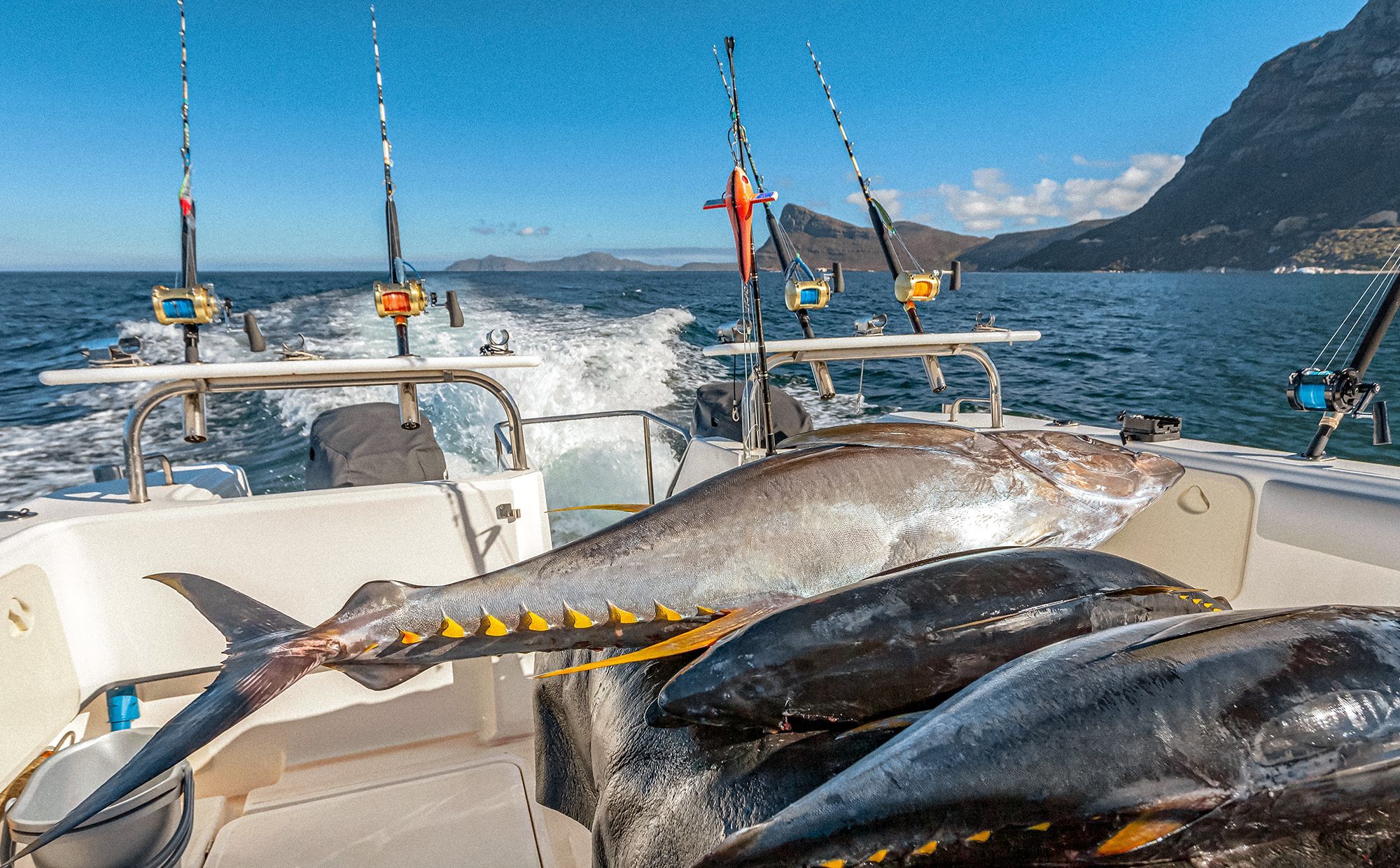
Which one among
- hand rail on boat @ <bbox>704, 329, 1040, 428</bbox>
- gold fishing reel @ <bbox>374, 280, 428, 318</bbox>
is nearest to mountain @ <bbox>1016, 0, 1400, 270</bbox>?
hand rail on boat @ <bbox>704, 329, 1040, 428</bbox>

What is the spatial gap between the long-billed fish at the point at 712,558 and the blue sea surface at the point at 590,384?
175 cm

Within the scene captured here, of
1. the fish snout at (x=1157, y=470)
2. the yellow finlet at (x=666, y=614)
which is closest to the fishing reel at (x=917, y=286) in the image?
the fish snout at (x=1157, y=470)

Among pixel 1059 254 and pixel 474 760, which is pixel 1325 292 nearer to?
pixel 474 760

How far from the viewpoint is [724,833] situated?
0.90m

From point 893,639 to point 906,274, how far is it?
10.2 ft

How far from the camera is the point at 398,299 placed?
2.88 m

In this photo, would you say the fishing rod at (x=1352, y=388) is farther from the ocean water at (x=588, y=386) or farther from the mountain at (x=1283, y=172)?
the mountain at (x=1283, y=172)

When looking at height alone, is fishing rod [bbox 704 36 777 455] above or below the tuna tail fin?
above

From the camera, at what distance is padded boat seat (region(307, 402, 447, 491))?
159 inches

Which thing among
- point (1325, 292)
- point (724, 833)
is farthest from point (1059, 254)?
point (724, 833)

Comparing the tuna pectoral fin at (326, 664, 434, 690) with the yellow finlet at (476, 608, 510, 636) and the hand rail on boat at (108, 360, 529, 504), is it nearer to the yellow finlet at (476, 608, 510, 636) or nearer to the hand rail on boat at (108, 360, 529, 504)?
the yellow finlet at (476, 608, 510, 636)

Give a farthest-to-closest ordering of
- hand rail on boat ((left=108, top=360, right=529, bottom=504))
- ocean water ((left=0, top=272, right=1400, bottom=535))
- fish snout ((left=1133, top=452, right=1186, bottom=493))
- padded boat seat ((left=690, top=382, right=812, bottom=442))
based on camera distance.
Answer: ocean water ((left=0, top=272, right=1400, bottom=535)) < padded boat seat ((left=690, top=382, right=812, bottom=442)) < hand rail on boat ((left=108, top=360, right=529, bottom=504)) < fish snout ((left=1133, top=452, right=1186, bottom=493))

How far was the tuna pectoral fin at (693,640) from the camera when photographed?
1.12 metres

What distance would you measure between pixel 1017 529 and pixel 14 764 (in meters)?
2.80
